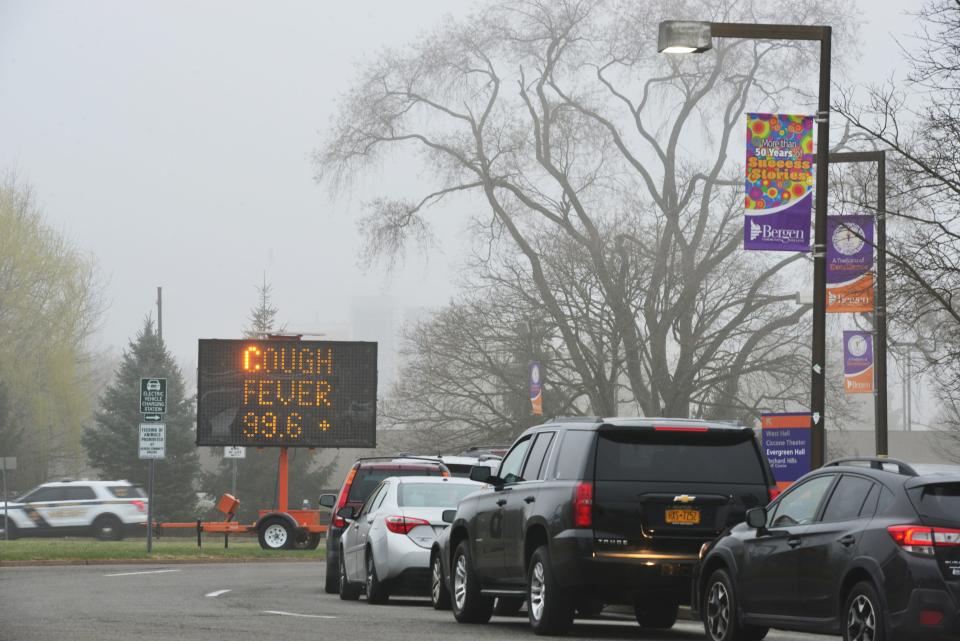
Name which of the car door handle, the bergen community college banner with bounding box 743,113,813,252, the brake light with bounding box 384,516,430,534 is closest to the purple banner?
the bergen community college banner with bounding box 743,113,813,252

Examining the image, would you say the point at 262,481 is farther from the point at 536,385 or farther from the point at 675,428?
the point at 675,428

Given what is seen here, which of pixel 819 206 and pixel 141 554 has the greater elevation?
pixel 819 206

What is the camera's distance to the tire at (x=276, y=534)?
38.8 metres

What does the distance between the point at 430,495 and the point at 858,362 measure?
41.3 feet

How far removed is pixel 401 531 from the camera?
1877cm

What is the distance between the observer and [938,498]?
10836 millimetres

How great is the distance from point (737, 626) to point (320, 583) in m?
14.3

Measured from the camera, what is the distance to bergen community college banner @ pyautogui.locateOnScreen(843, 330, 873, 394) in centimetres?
2928

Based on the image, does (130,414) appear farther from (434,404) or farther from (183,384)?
(434,404)

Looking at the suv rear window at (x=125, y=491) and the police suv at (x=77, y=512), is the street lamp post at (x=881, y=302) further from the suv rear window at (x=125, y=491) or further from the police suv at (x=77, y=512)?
the suv rear window at (x=125, y=491)

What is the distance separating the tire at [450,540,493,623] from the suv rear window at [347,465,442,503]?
7342 mm

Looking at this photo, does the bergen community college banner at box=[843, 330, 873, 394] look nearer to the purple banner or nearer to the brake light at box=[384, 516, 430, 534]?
the purple banner

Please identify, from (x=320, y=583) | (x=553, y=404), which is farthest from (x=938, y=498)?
(x=553, y=404)

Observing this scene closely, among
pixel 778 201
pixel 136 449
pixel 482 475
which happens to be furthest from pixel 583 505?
pixel 136 449
